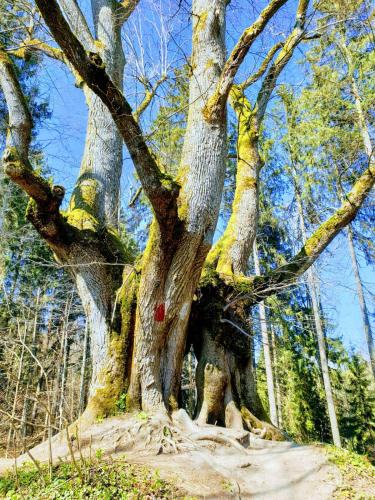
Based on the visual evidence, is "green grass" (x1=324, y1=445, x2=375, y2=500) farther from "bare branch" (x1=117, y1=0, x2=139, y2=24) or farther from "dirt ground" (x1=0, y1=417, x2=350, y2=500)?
"bare branch" (x1=117, y1=0, x2=139, y2=24)

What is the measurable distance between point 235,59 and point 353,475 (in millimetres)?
3895

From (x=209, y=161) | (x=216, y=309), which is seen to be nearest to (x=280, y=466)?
(x=216, y=309)

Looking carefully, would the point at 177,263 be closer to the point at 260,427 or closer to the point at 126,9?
the point at 260,427

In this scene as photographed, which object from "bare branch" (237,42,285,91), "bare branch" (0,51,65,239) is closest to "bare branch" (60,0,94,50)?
"bare branch" (0,51,65,239)

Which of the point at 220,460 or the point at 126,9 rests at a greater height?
the point at 126,9

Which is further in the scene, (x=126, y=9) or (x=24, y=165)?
(x=126, y=9)

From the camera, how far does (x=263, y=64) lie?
5.76 meters

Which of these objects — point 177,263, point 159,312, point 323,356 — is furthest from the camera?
point 323,356

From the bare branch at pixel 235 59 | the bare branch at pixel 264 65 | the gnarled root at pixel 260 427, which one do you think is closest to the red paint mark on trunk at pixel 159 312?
the gnarled root at pixel 260 427

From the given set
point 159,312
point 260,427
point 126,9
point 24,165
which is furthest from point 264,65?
point 260,427

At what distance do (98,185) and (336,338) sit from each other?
14208 mm

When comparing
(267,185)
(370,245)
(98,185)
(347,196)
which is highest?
(267,185)

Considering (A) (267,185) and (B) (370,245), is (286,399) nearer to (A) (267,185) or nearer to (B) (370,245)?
(B) (370,245)

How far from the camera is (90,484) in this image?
2592mm
